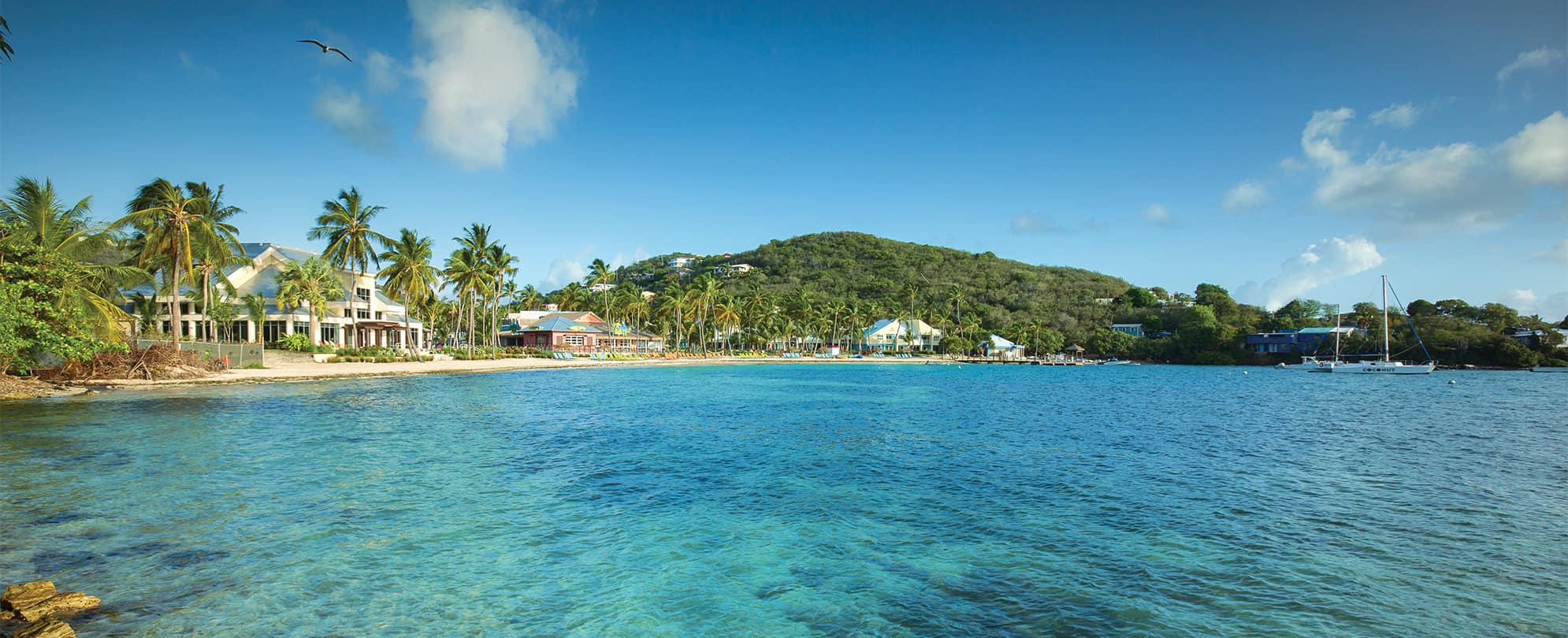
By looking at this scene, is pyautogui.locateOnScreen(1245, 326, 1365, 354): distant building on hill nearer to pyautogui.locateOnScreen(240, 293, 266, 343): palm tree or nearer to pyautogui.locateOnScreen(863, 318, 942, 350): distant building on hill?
pyautogui.locateOnScreen(863, 318, 942, 350): distant building on hill

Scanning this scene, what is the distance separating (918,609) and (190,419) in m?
22.9

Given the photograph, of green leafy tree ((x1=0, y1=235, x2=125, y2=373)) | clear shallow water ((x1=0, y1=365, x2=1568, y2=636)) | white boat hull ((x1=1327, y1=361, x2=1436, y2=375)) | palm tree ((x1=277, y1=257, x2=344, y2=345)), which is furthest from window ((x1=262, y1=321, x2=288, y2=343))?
white boat hull ((x1=1327, y1=361, x2=1436, y2=375))

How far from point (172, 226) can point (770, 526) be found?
126 feet

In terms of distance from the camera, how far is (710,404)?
29688 millimetres

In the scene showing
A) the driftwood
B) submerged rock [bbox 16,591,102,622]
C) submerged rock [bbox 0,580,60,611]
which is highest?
the driftwood

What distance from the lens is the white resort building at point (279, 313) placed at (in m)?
47.8

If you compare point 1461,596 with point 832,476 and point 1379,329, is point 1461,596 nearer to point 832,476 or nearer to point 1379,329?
point 832,476

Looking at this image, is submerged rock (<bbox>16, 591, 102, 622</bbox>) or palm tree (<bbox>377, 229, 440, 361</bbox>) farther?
palm tree (<bbox>377, 229, 440, 361</bbox>)

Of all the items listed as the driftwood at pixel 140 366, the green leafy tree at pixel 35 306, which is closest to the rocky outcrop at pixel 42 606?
the green leafy tree at pixel 35 306

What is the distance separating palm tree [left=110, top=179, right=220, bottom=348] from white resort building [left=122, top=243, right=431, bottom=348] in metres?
8.54

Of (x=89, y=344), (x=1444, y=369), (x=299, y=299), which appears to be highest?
(x=299, y=299)

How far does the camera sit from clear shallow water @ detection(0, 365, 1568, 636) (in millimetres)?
7035

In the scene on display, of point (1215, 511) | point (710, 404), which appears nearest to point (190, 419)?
point (710, 404)

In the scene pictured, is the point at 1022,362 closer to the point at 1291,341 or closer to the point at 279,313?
the point at 1291,341
